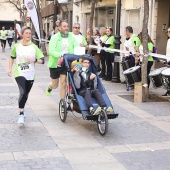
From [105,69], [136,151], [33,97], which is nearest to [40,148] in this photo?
[136,151]

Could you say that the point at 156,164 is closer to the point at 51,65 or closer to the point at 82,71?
the point at 82,71

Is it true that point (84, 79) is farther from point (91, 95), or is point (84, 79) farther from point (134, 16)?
point (134, 16)

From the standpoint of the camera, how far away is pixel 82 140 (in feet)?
19.8

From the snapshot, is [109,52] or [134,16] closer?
[109,52]

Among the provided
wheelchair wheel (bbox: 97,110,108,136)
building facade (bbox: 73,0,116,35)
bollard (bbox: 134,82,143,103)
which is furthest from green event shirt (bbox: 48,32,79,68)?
building facade (bbox: 73,0,116,35)

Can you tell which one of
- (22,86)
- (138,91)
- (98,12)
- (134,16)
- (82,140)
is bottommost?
(82,140)

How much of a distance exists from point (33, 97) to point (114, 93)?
2286mm

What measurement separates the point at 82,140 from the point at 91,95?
3.26 ft

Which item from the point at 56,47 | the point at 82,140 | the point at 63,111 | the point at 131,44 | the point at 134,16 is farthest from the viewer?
the point at 134,16

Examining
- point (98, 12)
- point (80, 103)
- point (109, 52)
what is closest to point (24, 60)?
point (80, 103)

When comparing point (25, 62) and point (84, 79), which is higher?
point (25, 62)

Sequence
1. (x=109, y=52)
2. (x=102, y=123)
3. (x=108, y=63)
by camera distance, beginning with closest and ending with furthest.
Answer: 1. (x=102, y=123)
2. (x=109, y=52)
3. (x=108, y=63)

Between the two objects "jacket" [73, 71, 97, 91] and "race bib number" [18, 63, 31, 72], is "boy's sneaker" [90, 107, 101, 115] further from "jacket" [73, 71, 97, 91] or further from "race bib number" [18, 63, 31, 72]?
"race bib number" [18, 63, 31, 72]

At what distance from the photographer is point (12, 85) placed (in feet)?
37.3
